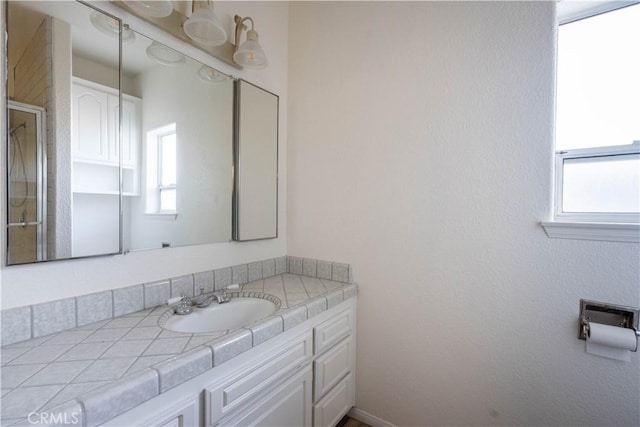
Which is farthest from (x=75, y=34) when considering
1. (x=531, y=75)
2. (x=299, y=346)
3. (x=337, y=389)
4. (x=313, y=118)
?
(x=337, y=389)

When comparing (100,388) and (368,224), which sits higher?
(368,224)

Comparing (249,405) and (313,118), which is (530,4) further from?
(249,405)

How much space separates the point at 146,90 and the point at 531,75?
1.64 m

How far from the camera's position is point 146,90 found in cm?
122

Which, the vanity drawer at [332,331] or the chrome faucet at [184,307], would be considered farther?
the vanity drawer at [332,331]

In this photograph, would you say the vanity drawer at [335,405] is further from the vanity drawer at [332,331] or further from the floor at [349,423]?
the vanity drawer at [332,331]

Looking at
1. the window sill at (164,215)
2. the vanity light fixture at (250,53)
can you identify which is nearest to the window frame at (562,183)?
the vanity light fixture at (250,53)

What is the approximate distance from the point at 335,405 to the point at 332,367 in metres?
0.23

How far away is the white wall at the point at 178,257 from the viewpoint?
910 millimetres

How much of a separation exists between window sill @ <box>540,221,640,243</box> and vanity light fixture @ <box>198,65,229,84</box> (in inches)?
66.0

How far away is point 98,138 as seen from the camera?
1061mm

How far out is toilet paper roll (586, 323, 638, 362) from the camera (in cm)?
98

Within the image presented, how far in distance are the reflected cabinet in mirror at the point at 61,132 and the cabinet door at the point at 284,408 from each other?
81cm

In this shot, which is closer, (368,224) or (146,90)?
(146,90)
